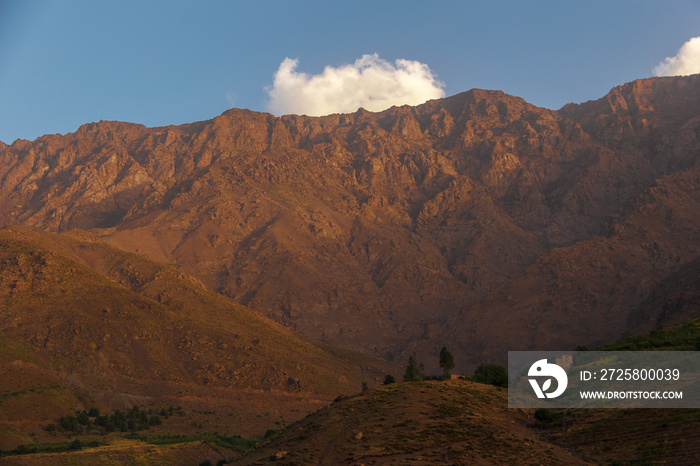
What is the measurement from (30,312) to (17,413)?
62251 mm

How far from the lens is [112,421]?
451 ft

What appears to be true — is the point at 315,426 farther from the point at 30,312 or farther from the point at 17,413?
the point at 30,312

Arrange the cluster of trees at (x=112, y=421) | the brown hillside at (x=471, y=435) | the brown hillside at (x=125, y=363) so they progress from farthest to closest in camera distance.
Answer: the brown hillside at (x=125, y=363)
the cluster of trees at (x=112, y=421)
the brown hillside at (x=471, y=435)

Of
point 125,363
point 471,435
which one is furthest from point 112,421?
point 471,435

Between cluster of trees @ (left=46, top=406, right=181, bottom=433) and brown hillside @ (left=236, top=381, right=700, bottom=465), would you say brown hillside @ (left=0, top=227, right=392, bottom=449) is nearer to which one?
cluster of trees @ (left=46, top=406, right=181, bottom=433)

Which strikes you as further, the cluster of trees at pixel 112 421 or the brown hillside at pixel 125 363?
the brown hillside at pixel 125 363

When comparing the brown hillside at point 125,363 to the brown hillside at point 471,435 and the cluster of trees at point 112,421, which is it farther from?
the brown hillside at point 471,435

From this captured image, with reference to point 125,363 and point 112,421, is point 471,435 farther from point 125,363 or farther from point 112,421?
point 125,363

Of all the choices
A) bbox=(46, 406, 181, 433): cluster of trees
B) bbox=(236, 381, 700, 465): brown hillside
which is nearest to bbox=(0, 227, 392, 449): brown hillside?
bbox=(46, 406, 181, 433): cluster of trees

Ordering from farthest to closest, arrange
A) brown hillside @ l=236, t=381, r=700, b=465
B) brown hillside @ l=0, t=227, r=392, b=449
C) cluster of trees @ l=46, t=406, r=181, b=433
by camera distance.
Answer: brown hillside @ l=0, t=227, r=392, b=449, cluster of trees @ l=46, t=406, r=181, b=433, brown hillside @ l=236, t=381, r=700, b=465

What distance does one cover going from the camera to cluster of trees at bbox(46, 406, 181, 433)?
129625mm

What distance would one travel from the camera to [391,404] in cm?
6228

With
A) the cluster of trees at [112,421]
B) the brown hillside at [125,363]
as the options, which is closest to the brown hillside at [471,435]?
the cluster of trees at [112,421]

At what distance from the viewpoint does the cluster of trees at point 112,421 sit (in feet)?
425
